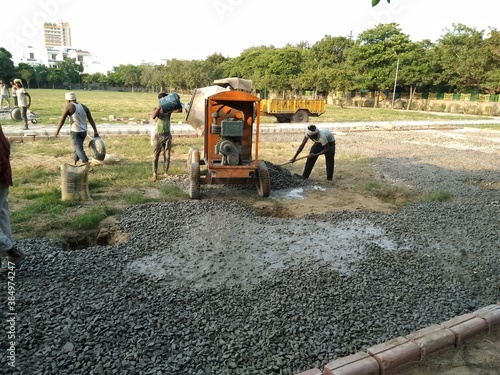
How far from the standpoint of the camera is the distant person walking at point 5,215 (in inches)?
146

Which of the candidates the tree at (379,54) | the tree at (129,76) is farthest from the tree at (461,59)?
the tree at (129,76)

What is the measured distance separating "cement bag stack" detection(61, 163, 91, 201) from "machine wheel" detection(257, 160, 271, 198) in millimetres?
3083

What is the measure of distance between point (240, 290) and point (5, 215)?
2.62 m

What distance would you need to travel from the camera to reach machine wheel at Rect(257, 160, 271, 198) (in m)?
7.07

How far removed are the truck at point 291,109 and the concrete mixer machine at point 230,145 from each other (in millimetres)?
13323

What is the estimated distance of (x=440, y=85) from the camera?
41.5 meters

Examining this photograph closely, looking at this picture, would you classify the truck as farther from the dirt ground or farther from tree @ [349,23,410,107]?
tree @ [349,23,410,107]

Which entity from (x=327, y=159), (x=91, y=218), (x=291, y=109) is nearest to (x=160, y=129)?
(x=91, y=218)

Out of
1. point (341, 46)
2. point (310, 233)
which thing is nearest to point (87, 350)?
point (310, 233)

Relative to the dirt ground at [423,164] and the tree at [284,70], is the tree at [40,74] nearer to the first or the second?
the tree at [284,70]

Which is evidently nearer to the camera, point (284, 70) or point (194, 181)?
point (194, 181)

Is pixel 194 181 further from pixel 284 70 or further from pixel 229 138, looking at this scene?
pixel 284 70

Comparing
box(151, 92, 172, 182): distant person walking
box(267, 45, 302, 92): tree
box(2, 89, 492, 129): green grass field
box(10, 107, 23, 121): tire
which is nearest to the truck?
box(2, 89, 492, 129): green grass field

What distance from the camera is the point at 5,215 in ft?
13.1
